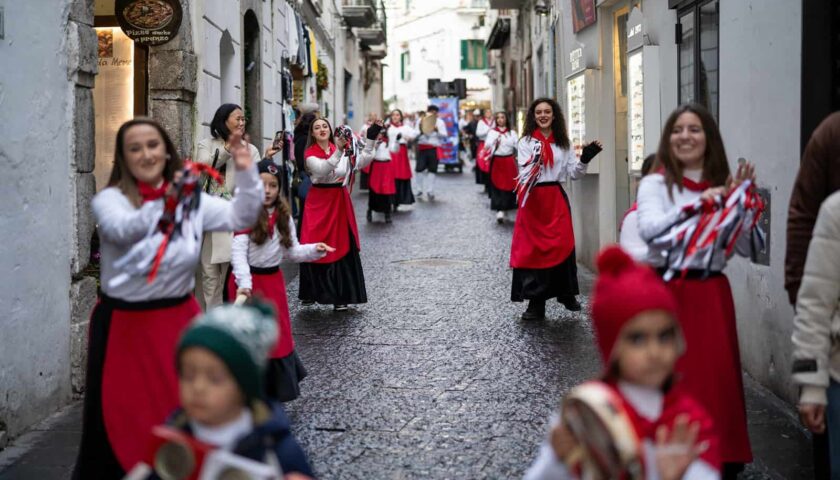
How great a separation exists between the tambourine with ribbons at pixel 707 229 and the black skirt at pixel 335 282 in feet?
19.6

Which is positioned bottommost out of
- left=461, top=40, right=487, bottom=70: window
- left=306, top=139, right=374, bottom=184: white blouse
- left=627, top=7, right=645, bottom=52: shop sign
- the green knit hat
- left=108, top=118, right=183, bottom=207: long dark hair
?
the green knit hat

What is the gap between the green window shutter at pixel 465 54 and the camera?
211ft

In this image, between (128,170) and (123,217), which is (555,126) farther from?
(123,217)

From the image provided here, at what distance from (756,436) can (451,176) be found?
30.2m

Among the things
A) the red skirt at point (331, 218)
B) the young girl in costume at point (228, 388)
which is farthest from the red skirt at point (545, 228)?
the young girl in costume at point (228, 388)

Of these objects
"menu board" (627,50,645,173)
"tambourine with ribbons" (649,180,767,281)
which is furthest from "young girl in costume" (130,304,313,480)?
"menu board" (627,50,645,173)

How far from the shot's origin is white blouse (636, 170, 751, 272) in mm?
4406

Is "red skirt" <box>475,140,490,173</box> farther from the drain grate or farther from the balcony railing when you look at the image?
the balcony railing

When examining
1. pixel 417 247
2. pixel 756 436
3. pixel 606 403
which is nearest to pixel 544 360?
pixel 756 436

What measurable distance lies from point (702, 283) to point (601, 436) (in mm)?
1953

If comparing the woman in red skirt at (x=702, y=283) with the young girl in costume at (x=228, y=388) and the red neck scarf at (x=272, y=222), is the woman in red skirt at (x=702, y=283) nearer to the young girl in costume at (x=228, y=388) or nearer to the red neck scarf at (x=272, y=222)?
the young girl in costume at (x=228, y=388)

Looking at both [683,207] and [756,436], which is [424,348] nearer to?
[756,436]

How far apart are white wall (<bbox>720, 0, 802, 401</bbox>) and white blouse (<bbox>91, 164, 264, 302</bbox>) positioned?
3364mm

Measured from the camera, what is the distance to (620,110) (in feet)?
39.2
